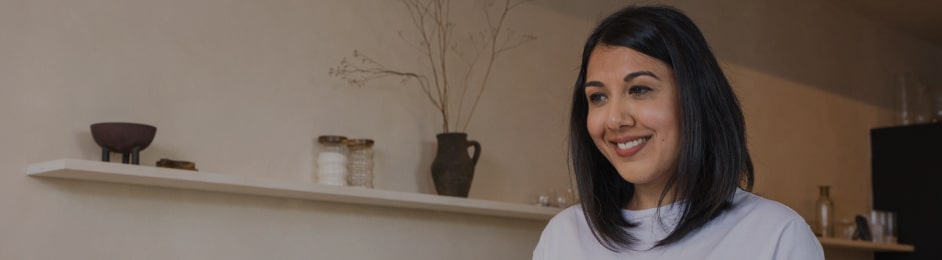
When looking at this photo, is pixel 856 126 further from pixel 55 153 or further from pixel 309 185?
pixel 55 153

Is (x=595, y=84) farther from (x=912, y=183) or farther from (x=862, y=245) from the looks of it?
(x=912, y=183)

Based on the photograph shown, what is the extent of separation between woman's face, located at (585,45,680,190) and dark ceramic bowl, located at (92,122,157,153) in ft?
4.21

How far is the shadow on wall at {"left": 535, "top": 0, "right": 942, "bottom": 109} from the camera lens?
14.4 feet

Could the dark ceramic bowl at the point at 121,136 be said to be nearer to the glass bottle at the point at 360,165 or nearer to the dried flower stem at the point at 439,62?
the glass bottle at the point at 360,165

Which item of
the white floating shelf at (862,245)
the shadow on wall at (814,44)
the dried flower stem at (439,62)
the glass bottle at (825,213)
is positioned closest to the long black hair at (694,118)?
the dried flower stem at (439,62)

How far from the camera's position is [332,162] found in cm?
286

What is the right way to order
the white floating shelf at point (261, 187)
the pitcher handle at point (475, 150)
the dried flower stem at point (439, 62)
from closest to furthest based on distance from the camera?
the white floating shelf at point (261, 187)
the pitcher handle at point (475, 150)
the dried flower stem at point (439, 62)

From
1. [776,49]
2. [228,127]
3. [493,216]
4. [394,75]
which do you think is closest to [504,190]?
[493,216]

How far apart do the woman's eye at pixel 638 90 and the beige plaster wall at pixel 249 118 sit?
148 cm

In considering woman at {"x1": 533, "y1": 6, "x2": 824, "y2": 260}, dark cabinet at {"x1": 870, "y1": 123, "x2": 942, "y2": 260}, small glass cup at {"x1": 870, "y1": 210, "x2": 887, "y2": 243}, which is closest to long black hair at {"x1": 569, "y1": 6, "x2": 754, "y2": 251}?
woman at {"x1": 533, "y1": 6, "x2": 824, "y2": 260}

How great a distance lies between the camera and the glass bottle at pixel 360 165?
2928 millimetres

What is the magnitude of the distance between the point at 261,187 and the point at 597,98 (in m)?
1.28

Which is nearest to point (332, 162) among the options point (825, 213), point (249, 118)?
point (249, 118)

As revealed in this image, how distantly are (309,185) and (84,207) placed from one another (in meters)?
0.54
